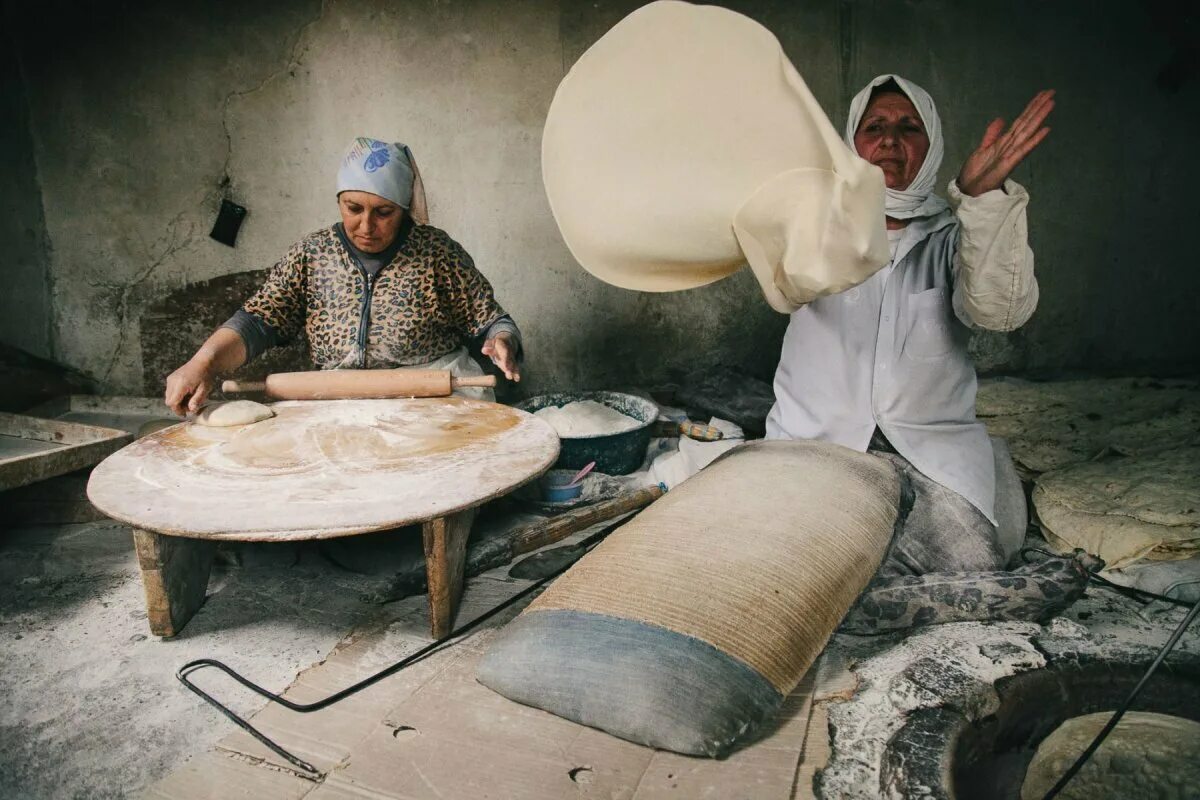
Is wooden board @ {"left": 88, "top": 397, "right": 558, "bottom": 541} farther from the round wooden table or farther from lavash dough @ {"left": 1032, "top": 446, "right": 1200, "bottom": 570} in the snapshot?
lavash dough @ {"left": 1032, "top": 446, "right": 1200, "bottom": 570}

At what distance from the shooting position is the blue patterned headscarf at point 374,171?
108 inches

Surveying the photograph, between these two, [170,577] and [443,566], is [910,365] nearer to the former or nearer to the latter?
[443,566]

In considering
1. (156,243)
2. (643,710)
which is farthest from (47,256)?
(643,710)

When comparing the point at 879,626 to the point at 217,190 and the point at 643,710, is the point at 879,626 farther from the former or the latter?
the point at 217,190

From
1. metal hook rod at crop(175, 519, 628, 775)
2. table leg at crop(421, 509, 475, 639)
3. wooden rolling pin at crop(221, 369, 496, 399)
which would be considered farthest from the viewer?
wooden rolling pin at crop(221, 369, 496, 399)

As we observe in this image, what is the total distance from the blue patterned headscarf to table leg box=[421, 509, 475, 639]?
56.3 inches

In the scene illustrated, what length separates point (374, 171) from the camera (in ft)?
9.04

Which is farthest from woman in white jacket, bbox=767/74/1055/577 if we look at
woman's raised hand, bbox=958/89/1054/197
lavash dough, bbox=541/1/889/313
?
lavash dough, bbox=541/1/889/313

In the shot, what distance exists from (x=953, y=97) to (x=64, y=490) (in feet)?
16.3

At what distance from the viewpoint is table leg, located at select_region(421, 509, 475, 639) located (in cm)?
194

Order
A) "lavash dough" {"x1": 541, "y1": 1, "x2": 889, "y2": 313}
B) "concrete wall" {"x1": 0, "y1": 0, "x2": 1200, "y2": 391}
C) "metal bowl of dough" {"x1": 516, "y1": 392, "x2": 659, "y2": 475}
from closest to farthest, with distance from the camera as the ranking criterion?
"lavash dough" {"x1": 541, "y1": 1, "x2": 889, "y2": 313}, "metal bowl of dough" {"x1": 516, "y1": 392, "x2": 659, "y2": 475}, "concrete wall" {"x1": 0, "y1": 0, "x2": 1200, "y2": 391}

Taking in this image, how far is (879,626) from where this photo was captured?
1.99 metres

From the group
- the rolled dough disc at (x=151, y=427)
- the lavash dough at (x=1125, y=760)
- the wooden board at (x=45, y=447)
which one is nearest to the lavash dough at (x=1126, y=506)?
the lavash dough at (x=1125, y=760)

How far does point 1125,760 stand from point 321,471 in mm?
2141
